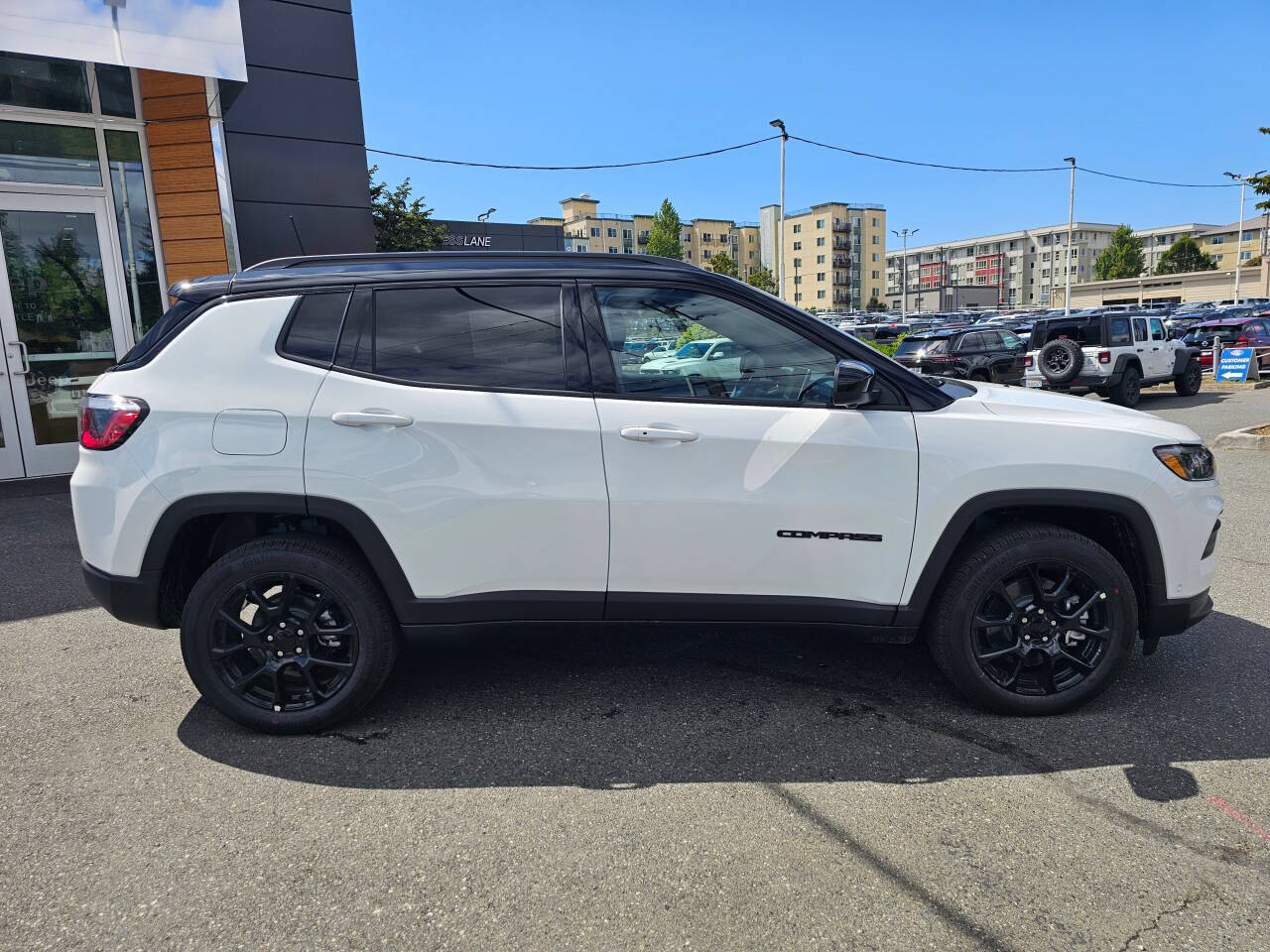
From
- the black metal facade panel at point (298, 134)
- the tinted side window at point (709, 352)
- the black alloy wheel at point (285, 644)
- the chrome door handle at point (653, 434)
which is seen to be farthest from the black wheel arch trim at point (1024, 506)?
Answer: the black metal facade panel at point (298, 134)

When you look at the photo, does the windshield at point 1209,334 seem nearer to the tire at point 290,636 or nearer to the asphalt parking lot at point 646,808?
the asphalt parking lot at point 646,808

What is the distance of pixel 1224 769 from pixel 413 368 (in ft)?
10.7

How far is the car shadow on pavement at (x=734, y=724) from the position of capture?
299cm

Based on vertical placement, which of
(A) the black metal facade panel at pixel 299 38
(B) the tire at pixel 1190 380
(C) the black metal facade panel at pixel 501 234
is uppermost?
(C) the black metal facade panel at pixel 501 234

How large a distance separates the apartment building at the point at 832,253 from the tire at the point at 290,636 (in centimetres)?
11953

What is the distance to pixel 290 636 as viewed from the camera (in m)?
3.20

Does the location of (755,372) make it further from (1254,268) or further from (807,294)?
(807,294)

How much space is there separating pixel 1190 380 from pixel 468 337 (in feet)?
60.1

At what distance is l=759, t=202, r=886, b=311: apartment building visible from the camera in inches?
4747

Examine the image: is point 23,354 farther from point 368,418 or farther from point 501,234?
point 501,234

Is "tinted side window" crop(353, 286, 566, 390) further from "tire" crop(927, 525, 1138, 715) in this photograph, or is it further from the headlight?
the headlight

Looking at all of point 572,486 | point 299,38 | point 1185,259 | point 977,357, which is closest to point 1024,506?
point 572,486

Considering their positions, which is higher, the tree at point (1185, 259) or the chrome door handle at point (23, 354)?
the tree at point (1185, 259)

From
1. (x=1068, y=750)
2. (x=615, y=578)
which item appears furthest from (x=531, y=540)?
(x=1068, y=750)
